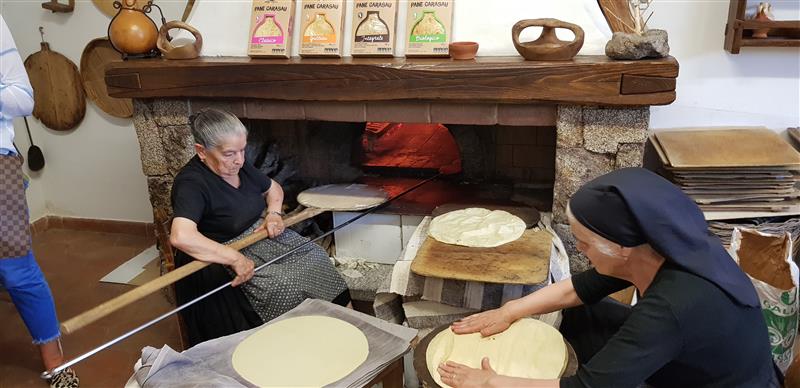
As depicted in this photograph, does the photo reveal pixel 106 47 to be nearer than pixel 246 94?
No

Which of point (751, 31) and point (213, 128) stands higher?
point (751, 31)

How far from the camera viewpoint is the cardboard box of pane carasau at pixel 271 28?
257cm

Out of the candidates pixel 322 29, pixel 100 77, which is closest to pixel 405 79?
pixel 322 29

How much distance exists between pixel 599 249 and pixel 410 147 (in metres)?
2.15

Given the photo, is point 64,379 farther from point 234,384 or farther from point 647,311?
point 647,311

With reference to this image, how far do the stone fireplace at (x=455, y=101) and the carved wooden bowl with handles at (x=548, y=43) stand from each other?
50mm

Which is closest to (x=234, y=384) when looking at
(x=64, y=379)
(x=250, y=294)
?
(x=250, y=294)

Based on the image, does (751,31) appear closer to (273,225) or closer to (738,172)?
(738,172)

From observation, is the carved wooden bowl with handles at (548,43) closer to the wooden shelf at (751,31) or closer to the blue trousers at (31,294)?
the wooden shelf at (751,31)

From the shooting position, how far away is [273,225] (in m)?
2.26

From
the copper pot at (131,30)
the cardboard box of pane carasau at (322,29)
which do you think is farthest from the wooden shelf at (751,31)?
the copper pot at (131,30)

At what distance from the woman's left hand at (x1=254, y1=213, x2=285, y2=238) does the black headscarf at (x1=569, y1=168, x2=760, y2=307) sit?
51.0 inches

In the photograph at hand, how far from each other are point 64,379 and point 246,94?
4.51 feet

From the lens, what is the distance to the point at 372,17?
249cm
